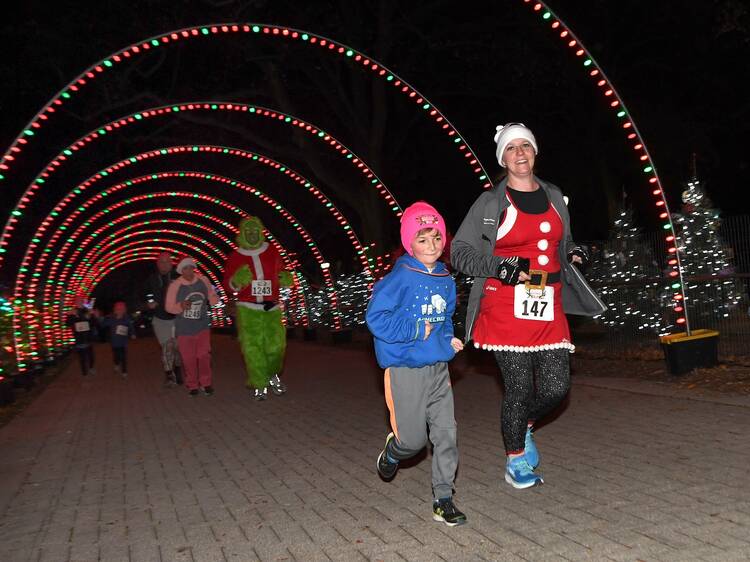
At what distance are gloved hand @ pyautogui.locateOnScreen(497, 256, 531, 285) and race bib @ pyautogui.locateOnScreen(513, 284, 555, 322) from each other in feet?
Result: 0.74

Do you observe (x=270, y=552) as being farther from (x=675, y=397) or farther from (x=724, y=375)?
(x=724, y=375)

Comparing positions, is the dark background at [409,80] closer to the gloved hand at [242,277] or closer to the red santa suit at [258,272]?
the red santa suit at [258,272]

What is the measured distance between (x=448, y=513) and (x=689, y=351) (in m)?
6.03

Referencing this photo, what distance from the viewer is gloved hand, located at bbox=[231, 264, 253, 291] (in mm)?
11047

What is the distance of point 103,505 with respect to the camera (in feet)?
19.6

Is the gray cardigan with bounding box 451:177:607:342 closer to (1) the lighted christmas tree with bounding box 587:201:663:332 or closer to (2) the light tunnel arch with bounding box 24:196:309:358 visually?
(1) the lighted christmas tree with bounding box 587:201:663:332

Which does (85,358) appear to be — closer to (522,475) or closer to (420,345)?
(522,475)

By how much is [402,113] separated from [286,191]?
10503 millimetres

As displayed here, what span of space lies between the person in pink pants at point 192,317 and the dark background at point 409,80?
9604mm

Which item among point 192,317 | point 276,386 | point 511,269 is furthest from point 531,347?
point 192,317

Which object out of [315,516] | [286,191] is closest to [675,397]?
[315,516]

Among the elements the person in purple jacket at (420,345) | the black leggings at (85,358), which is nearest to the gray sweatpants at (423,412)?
the person in purple jacket at (420,345)

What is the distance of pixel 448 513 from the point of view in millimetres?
4734

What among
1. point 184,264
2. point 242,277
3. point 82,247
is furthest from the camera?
point 82,247
